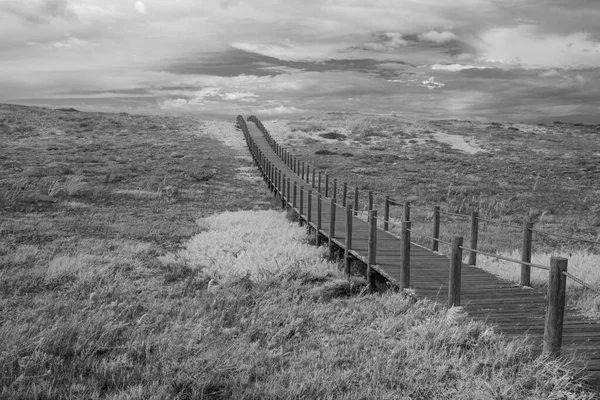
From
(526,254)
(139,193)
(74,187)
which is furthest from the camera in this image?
(139,193)

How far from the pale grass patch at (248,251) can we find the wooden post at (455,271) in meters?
3.65

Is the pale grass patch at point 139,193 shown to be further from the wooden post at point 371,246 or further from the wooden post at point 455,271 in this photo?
the wooden post at point 455,271

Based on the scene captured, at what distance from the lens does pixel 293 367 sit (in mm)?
5516

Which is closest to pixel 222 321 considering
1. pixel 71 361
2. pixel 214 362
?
pixel 214 362

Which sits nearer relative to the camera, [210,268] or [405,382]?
[405,382]

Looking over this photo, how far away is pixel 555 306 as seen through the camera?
5.27m

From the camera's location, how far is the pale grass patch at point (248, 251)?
1038cm

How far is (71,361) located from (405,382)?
350cm

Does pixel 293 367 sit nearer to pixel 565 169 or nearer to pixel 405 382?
pixel 405 382

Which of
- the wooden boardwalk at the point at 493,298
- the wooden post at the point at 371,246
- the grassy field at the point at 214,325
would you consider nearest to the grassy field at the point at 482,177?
the wooden boardwalk at the point at 493,298

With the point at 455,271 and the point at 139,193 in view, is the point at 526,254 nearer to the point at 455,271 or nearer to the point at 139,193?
the point at 455,271

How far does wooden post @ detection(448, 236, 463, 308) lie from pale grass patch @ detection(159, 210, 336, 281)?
144 inches

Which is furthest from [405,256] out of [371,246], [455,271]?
[371,246]

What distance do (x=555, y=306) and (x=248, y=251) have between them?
7.81 m
